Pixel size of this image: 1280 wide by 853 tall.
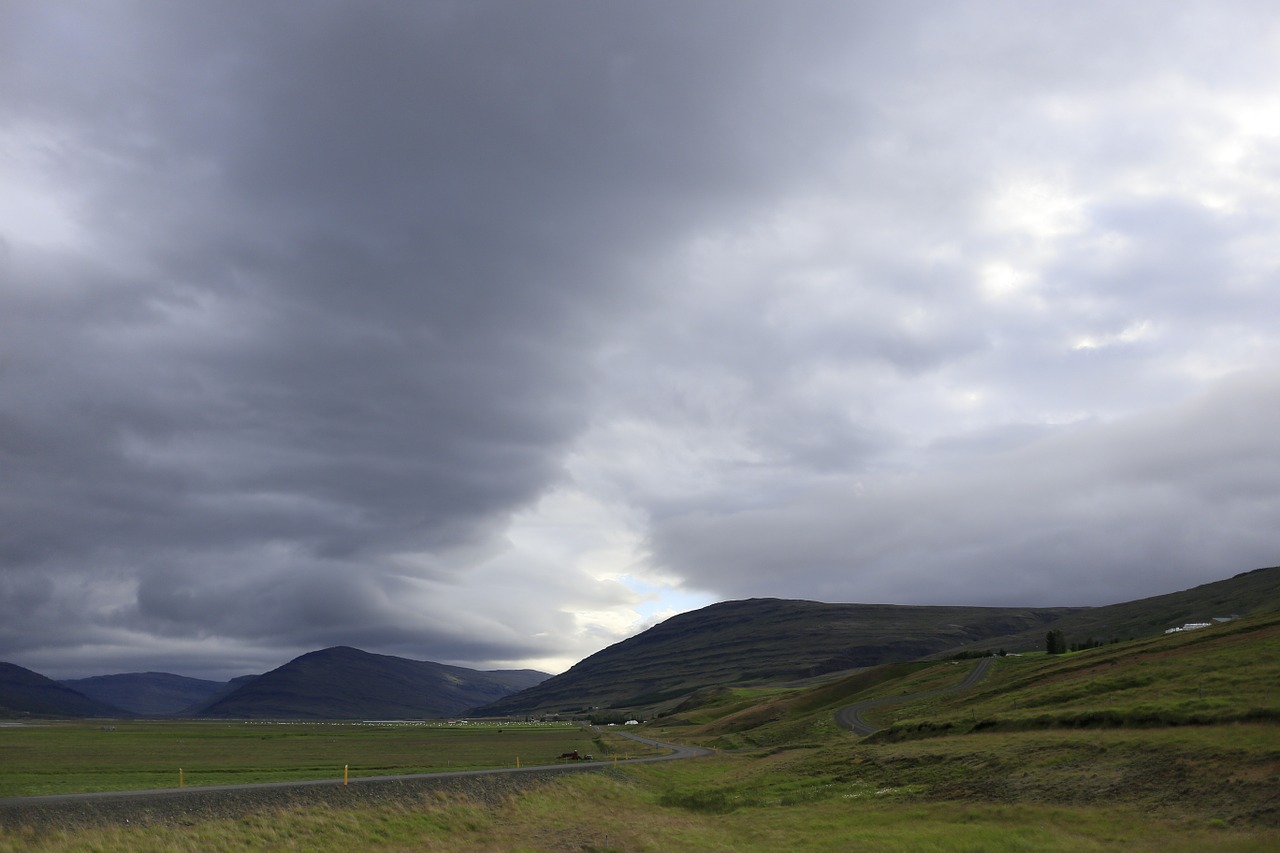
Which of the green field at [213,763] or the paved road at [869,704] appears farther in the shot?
the paved road at [869,704]

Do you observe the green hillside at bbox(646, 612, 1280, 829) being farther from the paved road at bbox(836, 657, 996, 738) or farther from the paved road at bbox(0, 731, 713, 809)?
the paved road at bbox(836, 657, 996, 738)

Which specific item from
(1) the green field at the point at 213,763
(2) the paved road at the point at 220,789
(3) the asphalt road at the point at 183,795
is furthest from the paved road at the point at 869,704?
(3) the asphalt road at the point at 183,795

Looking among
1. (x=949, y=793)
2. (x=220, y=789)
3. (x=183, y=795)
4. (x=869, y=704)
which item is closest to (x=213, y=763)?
(x=220, y=789)

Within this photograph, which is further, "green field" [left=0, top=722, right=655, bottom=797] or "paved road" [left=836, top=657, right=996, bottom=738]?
"paved road" [left=836, top=657, right=996, bottom=738]

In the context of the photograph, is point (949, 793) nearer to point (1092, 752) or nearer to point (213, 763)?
point (1092, 752)

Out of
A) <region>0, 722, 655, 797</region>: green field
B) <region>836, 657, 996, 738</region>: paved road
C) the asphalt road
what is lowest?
<region>836, 657, 996, 738</region>: paved road

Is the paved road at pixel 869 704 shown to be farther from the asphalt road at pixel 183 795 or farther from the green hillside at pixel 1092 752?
the asphalt road at pixel 183 795

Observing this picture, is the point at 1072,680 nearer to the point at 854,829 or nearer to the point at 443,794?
the point at 854,829

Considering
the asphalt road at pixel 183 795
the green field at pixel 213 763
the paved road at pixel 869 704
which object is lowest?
the paved road at pixel 869 704

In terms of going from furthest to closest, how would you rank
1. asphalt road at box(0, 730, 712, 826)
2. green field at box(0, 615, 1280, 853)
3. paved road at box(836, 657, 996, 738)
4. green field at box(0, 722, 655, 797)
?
paved road at box(836, 657, 996, 738) < green field at box(0, 722, 655, 797) < green field at box(0, 615, 1280, 853) < asphalt road at box(0, 730, 712, 826)

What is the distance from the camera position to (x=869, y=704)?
136 m

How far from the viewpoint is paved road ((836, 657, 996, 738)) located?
11269 centimetres

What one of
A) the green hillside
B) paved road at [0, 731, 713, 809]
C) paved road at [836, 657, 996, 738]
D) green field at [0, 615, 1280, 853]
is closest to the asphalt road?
paved road at [0, 731, 713, 809]

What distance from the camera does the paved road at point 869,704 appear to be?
113m
